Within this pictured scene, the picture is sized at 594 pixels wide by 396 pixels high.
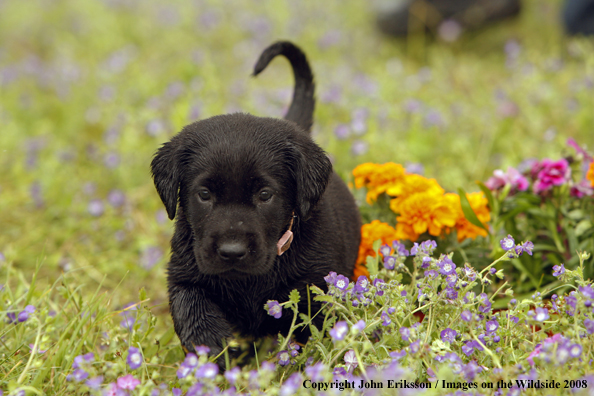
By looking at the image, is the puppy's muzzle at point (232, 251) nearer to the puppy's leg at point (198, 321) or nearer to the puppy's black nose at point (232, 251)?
the puppy's black nose at point (232, 251)

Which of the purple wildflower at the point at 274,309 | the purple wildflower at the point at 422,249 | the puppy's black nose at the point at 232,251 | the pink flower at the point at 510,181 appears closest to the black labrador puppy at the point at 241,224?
the puppy's black nose at the point at 232,251

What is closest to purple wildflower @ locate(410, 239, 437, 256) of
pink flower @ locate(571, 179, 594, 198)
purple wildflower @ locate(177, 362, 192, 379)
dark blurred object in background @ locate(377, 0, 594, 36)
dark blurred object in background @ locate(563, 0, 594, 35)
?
purple wildflower @ locate(177, 362, 192, 379)

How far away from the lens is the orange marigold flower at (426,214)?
103 inches

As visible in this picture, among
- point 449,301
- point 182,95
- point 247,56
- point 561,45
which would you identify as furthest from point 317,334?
point 561,45

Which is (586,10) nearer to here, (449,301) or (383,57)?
(383,57)

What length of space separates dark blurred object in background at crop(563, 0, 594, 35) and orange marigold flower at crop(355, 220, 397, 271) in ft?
14.2

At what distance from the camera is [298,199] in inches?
86.1

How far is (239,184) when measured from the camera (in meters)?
2.04

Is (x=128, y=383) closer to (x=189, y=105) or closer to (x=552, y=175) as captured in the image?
(x=552, y=175)

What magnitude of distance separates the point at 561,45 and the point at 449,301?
5.36 m

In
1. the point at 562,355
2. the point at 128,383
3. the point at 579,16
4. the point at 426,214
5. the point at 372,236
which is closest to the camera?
the point at 562,355

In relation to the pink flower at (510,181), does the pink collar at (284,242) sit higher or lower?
lower

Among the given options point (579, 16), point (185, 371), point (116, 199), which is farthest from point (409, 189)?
point (579, 16)

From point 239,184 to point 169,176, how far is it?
0.34 m
